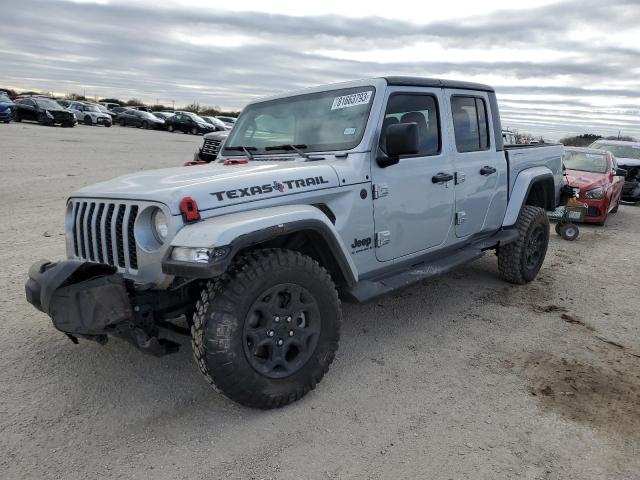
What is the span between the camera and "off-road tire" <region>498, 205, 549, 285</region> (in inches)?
215

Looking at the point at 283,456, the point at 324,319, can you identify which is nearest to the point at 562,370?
the point at 324,319

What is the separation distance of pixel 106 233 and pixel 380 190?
1.85 m

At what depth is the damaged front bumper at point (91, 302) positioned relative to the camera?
2.63m

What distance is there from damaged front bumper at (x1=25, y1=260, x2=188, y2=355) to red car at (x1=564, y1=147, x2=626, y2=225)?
30.6 ft

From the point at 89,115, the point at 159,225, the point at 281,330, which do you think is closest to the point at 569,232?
the point at 281,330

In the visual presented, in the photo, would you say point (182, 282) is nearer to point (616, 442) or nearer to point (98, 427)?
point (98, 427)

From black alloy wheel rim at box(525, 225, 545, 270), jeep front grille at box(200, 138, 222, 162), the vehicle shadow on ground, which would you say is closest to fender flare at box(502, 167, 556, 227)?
black alloy wheel rim at box(525, 225, 545, 270)

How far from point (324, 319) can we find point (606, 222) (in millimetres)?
9690

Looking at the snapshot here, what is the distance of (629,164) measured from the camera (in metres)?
13.6

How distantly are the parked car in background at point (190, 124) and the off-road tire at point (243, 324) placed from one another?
113 ft

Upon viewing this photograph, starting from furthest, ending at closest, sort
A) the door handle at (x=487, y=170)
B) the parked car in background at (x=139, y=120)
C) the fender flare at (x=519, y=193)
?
the parked car in background at (x=139, y=120) < the fender flare at (x=519, y=193) < the door handle at (x=487, y=170)

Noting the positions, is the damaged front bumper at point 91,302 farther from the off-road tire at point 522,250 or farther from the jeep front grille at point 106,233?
the off-road tire at point 522,250

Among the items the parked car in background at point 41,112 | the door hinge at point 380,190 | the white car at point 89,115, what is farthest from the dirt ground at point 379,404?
the white car at point 89,115

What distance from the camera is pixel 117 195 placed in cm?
308
